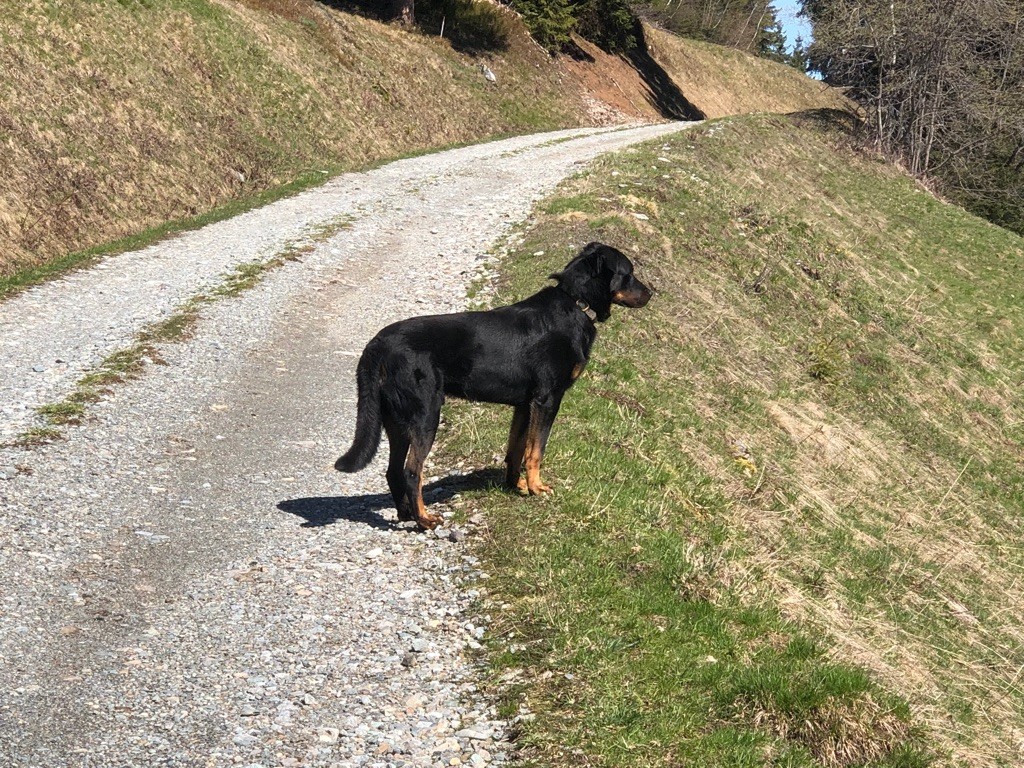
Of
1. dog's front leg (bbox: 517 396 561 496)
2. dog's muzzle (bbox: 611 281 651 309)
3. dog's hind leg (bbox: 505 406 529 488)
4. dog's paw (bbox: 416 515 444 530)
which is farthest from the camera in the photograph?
dog's muzzle (bbox: 611 281 651 309)

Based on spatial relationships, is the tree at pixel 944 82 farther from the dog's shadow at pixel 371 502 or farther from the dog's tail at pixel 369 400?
the dog's tail at pixel 369 400

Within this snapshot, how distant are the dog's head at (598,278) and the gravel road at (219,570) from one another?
201 centimetres

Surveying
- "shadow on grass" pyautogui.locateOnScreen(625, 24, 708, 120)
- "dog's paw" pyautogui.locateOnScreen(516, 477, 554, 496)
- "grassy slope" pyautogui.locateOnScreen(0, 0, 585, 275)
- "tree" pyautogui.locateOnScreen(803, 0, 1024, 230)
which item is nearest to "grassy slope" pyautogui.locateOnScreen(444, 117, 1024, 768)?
"dog's paw" pyautogui.locateOnScreen(516, 477, 554, 496)

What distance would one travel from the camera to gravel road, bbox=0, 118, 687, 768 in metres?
5.00

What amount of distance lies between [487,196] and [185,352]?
38.8ft

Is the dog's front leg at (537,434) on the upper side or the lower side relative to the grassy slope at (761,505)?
upper

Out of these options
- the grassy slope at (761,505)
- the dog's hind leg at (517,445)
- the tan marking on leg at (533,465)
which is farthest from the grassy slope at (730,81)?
the tan marking on leg at (533,465)

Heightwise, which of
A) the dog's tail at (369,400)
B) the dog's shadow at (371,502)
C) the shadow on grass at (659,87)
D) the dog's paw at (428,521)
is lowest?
the dog's shadow at (371,502)

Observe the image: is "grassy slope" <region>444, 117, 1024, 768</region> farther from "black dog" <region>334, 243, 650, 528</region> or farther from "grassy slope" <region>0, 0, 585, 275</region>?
"grassy slope" <region>0, 0, 585, 275</region>

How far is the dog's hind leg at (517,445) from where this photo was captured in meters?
7.89

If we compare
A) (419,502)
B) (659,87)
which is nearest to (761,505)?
(419,502)

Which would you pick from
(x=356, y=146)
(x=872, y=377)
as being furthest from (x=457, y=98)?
(x=872, y=377)

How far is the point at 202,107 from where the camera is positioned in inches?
989

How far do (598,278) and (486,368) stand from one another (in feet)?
4.31
